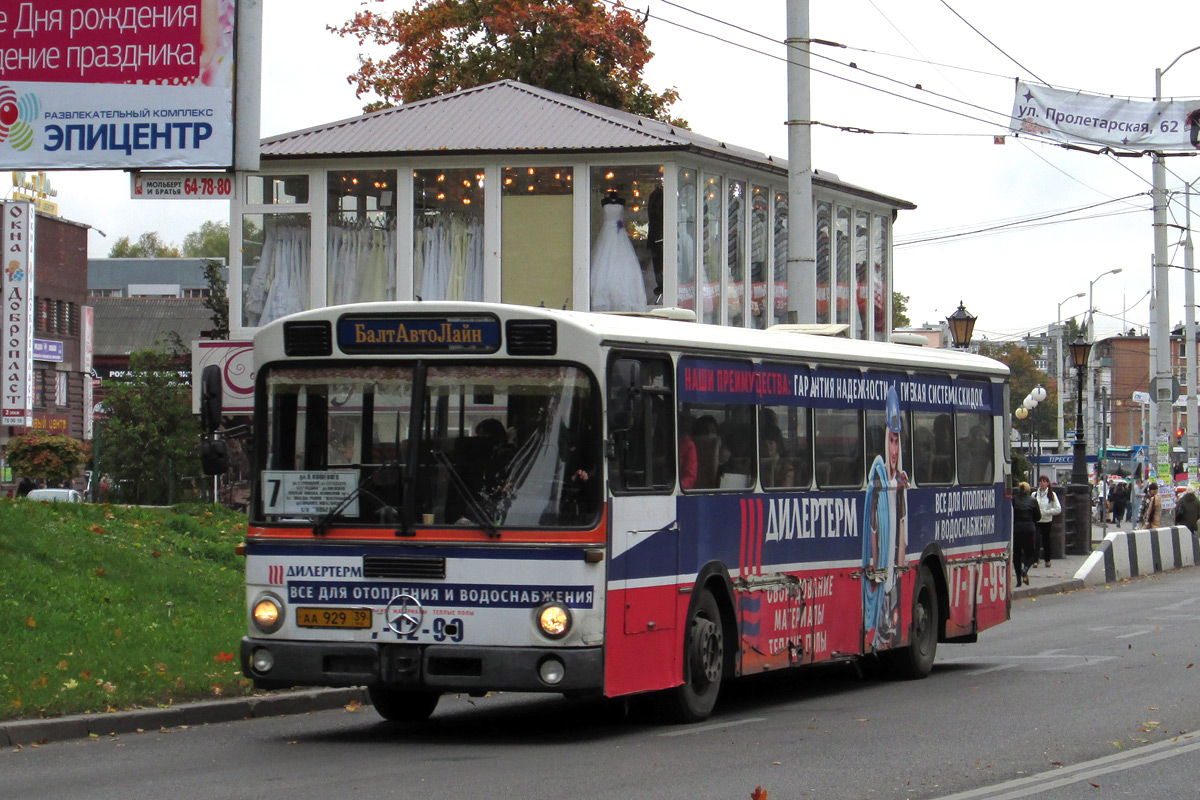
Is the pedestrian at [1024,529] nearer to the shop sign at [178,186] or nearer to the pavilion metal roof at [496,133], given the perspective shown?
the pavilion metal roof at [496,133]

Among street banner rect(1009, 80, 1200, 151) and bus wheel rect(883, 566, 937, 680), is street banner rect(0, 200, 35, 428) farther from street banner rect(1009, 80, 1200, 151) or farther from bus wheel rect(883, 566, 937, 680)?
bus wheel rect(883, 566, 937, 680)

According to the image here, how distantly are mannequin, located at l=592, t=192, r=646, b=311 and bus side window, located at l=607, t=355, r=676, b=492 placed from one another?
16.6 metres

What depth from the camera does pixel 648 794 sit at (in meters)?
8.77

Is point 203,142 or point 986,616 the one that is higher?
point 203,142

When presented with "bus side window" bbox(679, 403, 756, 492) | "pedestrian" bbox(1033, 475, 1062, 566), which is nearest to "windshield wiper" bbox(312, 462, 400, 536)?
"bus side window" bbox(679, 403, 756, 492)

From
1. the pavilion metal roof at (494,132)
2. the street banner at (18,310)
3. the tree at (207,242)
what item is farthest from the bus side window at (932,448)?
the tree at (207,242)

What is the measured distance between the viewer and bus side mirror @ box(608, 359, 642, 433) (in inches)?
427

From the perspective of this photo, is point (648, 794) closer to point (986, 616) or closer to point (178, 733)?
point (178, 733)

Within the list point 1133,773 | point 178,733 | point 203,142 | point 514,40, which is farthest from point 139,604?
point 514,40

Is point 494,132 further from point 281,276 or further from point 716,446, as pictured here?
point 716,446

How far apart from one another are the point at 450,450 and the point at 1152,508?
118 feet

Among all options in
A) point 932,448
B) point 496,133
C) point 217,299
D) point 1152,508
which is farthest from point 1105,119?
point 217,299

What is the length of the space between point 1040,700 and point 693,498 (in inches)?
145

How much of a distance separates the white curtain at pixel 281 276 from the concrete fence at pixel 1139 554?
14804mm
